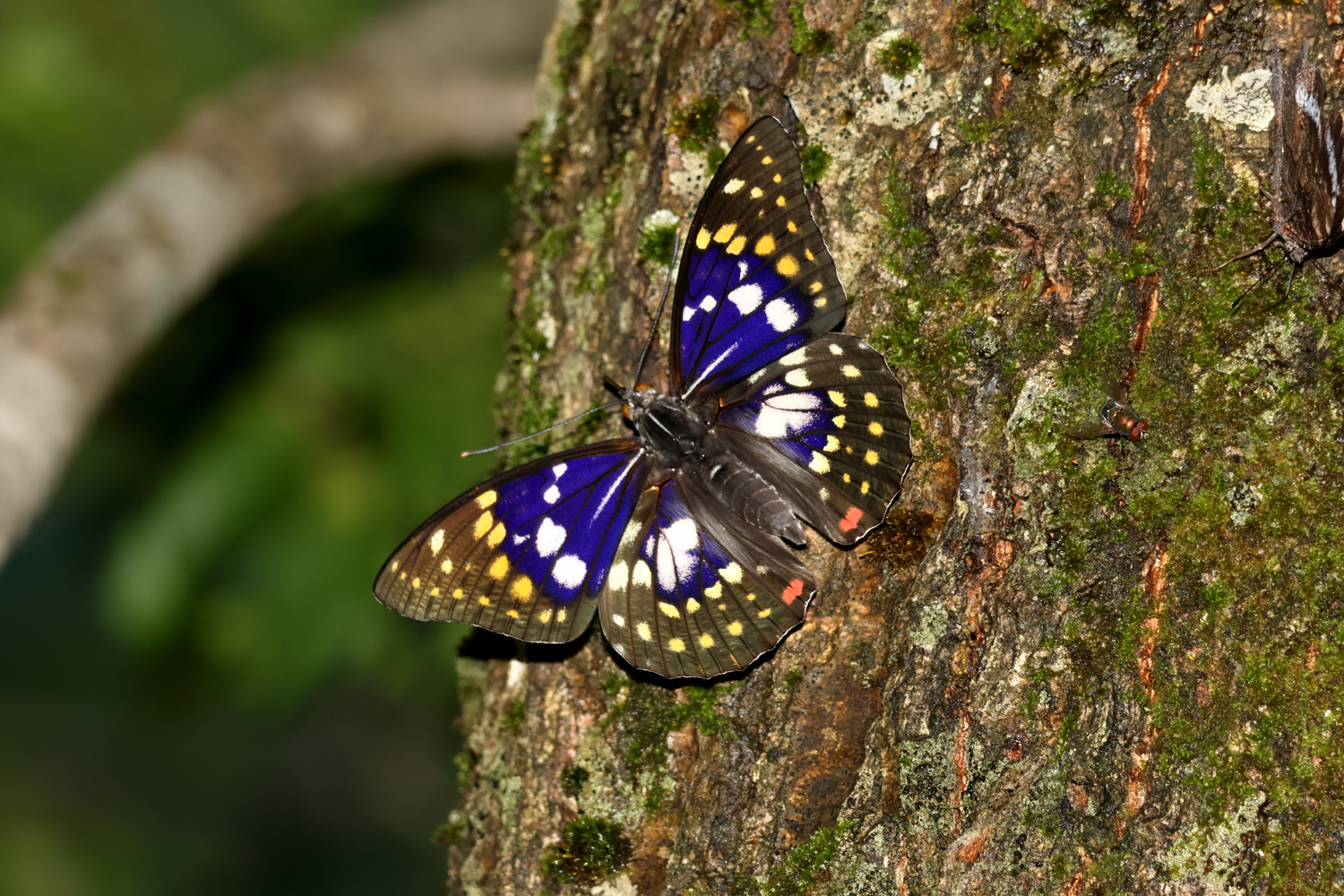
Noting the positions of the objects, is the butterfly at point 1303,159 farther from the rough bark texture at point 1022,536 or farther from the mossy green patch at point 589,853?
the mossy green patch at point 589,853

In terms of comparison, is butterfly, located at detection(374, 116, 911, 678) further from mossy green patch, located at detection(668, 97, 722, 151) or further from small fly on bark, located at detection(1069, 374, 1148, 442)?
small fly on bark, located at detection(1069, 374, 1148, 442)

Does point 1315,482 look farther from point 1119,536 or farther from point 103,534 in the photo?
point 103,534

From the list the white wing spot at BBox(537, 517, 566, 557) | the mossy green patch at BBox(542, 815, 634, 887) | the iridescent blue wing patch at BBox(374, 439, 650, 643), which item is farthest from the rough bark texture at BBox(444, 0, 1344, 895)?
the white wing spot at BBox(537, 517, 566, 557)

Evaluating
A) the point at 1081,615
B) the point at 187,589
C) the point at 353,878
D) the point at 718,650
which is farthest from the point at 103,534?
the point at 1081,615

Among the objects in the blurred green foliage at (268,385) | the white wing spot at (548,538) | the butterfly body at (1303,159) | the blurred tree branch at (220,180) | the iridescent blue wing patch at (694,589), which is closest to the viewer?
the butterfly body at (1303,159)

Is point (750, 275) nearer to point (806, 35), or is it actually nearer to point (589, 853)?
point (806, 35)

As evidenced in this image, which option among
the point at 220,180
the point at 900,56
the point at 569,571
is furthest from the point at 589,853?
the point at 220,180

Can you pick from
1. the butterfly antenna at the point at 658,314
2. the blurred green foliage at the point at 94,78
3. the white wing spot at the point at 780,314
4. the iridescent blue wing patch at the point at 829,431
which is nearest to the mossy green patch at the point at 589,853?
the iridescent blue wing patch at the point at 829,431
